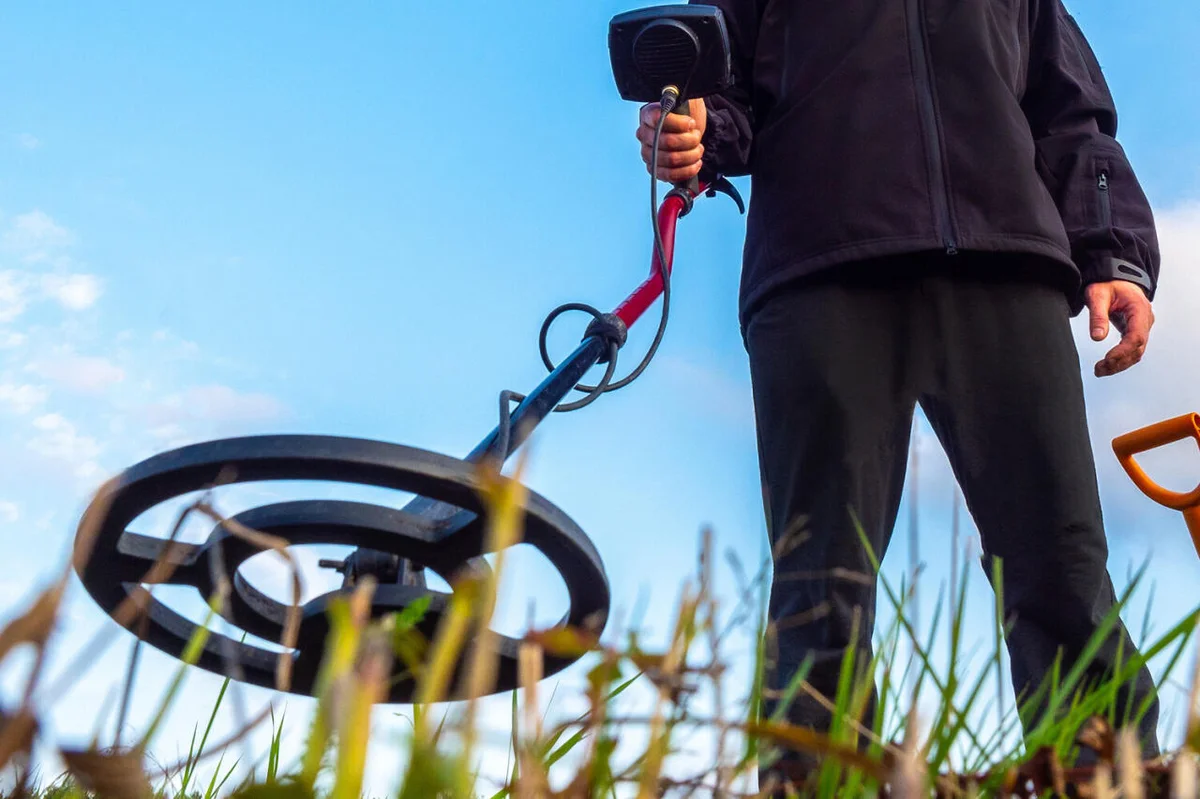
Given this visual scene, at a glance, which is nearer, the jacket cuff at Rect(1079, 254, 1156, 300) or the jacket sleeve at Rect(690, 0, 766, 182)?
the jacket cuff at Rect(1079, 254, 1156, 300)

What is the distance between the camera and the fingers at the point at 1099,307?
5.42 ft

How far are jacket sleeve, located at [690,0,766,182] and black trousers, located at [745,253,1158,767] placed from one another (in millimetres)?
302

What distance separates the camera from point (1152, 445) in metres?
1.57

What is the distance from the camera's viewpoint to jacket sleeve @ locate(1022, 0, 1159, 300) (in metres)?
1.72

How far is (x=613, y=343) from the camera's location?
177 cm

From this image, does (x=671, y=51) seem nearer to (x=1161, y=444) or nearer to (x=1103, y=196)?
(x=1103, y=196)

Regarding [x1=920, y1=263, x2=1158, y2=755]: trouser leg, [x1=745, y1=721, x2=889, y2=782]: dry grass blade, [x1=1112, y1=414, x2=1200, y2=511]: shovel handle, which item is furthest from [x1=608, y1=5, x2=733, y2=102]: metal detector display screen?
[x1=745, y1=721, x2=889, y2=782]: dry grass blade

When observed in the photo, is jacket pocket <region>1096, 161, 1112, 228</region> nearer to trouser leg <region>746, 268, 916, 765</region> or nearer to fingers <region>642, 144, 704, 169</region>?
trouser leg <region>746, 268, 916, 765</region>

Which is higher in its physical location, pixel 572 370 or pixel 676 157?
pixel 676 157

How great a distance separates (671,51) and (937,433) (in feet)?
2.28

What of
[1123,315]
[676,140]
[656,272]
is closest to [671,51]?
[676,140]

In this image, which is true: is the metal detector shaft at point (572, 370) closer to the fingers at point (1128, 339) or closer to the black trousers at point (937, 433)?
the black trousers at point (937, 433)

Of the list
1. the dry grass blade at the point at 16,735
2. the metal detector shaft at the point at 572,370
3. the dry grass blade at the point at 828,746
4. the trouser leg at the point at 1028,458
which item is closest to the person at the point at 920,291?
the trouser leg at the point at 1028,458

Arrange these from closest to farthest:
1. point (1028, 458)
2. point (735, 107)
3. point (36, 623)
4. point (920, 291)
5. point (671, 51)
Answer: point (36, 623) → point (1028, 458) → point (920, 291) → point (671, 51) → point (735, 107)
